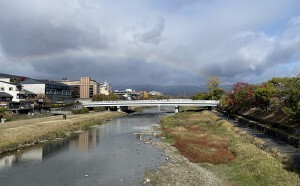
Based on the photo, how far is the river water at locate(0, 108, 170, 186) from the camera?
21.5 meters

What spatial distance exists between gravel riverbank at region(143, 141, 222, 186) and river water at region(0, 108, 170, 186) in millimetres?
891

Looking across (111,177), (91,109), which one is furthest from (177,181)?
(91,109)

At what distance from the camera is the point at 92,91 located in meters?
156

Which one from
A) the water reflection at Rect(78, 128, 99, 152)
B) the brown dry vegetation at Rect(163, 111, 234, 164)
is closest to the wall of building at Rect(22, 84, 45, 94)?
the water reflection at Rect(78, 128, 99, 152)

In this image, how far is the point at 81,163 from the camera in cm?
2672

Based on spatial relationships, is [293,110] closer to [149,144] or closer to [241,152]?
[241,152]

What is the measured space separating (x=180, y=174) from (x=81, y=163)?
8820mm

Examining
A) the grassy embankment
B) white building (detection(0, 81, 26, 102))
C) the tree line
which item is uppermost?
white building (detection(0, 81, 26, 102))

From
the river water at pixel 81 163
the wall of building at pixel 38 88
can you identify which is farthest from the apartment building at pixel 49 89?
the river water at pixel 81 163

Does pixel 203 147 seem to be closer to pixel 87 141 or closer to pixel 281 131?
pixel 281 131

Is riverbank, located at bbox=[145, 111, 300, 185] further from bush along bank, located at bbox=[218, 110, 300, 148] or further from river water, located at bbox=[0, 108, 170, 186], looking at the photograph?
A: bush along bank, located at bbox=[218, 110, 300, 148]

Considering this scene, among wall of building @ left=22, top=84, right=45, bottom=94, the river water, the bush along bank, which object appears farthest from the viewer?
wall of building @ left=22, top=84, right=45, bottom=94

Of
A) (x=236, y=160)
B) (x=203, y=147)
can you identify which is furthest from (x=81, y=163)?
(x=236, y=160)

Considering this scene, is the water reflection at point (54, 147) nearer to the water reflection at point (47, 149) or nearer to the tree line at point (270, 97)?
the water reflection at point (47, 149)
